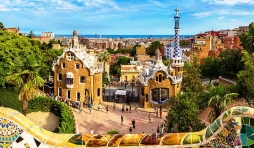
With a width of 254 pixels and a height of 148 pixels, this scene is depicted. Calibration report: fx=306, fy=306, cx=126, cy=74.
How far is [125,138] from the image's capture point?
7777mm

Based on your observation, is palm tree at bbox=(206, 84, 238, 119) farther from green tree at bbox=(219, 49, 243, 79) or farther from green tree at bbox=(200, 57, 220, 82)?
green tree at bbox=(200, 57, 220, 82)

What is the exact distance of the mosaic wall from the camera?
7.66 meters

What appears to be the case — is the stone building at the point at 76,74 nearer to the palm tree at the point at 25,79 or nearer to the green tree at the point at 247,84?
the palm tree at the point at 25,79

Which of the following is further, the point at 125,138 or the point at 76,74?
the point at 76,74

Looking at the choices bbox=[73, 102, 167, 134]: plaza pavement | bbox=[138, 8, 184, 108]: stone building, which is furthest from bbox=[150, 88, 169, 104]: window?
bbox=[73, 102, 167, 134]: plaza pavement

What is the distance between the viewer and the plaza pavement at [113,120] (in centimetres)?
2727

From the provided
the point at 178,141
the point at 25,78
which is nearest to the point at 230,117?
the point at 178,141

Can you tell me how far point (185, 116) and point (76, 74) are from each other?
19.5m

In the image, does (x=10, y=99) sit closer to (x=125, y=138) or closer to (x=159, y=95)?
(x=159, y=95)

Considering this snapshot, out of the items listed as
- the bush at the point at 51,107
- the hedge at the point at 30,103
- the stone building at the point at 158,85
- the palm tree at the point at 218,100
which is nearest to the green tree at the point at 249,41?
the stone building at the point at 158,85

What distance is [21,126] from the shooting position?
7.73 meters

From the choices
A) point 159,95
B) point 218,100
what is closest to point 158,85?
point 159,95

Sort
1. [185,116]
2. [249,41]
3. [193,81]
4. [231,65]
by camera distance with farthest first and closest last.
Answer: [231,65] < [249,41] < [193,81] < [185,116]

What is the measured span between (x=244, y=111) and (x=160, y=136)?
2.16 meters
